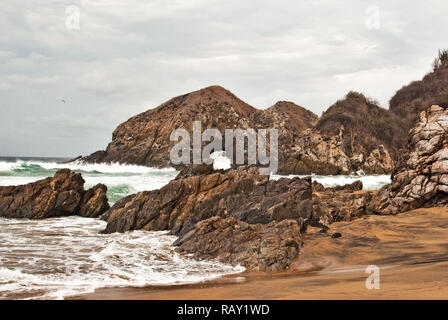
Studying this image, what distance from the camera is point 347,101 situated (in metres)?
56.7

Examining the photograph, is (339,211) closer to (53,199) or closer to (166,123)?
(53,199)

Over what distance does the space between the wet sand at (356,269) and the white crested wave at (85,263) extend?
0.69 m

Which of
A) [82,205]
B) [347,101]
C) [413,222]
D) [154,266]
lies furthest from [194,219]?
[347,101]

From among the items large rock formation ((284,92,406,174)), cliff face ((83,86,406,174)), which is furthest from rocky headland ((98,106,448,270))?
cliff face ((83,86,406,174))

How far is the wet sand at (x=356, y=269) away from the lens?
510 centimetres

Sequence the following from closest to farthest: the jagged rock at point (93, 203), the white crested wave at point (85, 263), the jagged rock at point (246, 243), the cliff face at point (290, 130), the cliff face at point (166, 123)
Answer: the white crested wave at point (85, 263)
the jagged rock at point (246, 243)
the jagged rock at point (93, 203)
the cliff face at point (290, 130)
the cliff face at point (166, 123)

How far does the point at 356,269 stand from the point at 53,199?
45.9 ft

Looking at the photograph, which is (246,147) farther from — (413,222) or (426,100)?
(413,222)

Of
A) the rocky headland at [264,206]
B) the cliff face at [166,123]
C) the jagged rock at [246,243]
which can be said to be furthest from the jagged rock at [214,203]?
the cliff face at [166,123]

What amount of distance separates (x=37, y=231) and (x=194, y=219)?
538 cm

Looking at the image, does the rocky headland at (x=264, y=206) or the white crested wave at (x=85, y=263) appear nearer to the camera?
the white crested wave at (x=85, y=263)

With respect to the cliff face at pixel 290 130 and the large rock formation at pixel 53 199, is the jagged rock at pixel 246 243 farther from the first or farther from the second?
the cliff face at pixel 290 130
